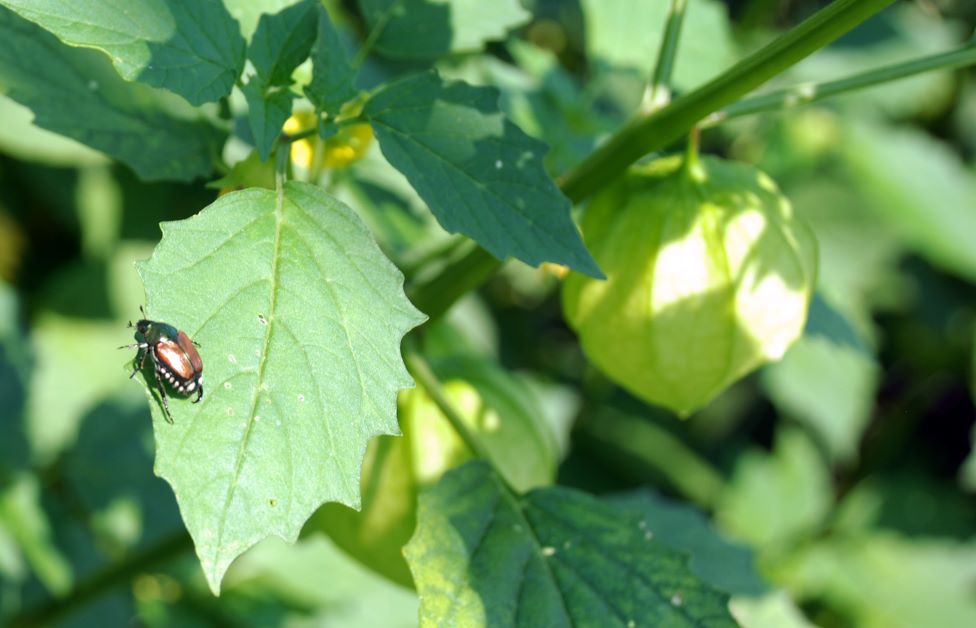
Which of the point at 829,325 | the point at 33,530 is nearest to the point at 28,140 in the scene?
the point at 33,530

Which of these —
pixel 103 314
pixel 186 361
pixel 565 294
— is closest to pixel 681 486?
pixel 103 314

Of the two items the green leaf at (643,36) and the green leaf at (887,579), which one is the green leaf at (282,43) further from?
the green leaf at (887,579)

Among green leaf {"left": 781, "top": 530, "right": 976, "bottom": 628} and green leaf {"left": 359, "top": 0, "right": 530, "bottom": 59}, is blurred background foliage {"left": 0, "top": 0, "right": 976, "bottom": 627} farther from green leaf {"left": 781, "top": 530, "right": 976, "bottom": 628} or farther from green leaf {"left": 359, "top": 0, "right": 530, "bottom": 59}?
green leaf {"left": 359, "top": 0, "right": 530, "bottom": 59}

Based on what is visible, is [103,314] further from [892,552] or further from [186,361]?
[892,552]

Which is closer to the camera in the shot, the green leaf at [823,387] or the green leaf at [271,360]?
the green leaf at [271,360]

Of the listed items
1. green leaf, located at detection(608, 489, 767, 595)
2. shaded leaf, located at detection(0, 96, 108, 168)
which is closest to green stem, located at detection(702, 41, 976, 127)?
green leaf, located at detection(608, 489, 767, 595)

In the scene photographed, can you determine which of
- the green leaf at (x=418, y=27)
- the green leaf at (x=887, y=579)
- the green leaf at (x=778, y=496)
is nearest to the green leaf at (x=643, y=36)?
the green leaf at (x=418, y=27)

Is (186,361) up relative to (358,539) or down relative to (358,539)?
up
